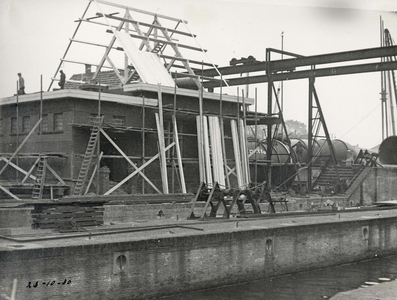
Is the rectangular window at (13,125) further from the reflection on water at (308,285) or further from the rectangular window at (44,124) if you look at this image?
the reflection on water at (308,285)

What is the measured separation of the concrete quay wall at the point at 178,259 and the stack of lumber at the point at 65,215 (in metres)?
2.83

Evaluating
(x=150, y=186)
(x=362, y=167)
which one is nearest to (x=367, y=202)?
(x=362, y=167)

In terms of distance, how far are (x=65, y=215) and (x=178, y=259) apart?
3539 millimetres

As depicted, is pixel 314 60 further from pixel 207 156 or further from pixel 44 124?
pixel 44 124

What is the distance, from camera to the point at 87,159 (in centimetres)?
2380

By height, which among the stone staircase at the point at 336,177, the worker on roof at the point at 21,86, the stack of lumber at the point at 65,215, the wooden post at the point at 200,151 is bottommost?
the stack of lumber at the point at 65,215

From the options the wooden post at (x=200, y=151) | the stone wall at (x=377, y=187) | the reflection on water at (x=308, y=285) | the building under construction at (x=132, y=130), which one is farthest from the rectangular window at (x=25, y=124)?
the stone wall at (x=377, y=187)

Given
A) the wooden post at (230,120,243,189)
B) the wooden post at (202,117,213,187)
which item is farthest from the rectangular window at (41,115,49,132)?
the wooden post at (230,120,243,189)

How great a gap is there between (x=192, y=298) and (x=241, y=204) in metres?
7.04

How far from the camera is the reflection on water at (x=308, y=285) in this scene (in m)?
15.3

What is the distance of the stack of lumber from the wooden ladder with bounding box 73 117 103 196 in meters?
5.55

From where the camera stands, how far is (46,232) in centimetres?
1551

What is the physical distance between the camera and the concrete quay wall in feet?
40.1

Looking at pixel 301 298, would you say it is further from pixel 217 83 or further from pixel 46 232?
pixel 217 83
